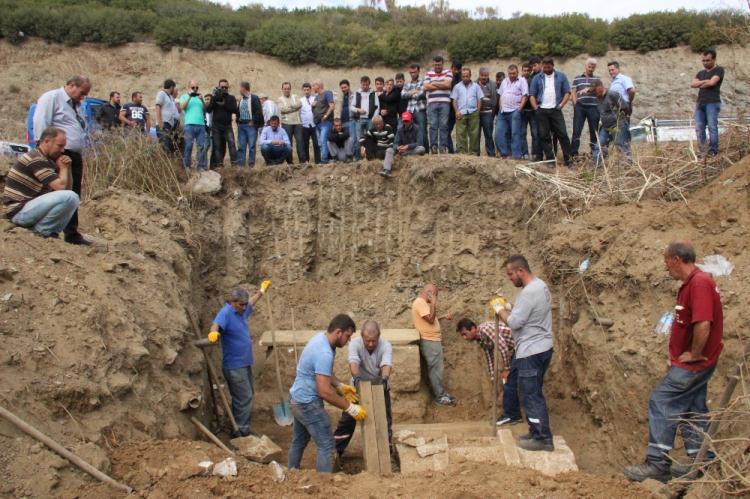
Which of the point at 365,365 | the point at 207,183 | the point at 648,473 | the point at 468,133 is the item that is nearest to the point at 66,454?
the point at 365,365

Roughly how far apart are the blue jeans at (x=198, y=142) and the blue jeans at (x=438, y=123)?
3.87m

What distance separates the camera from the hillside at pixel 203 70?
19.0m

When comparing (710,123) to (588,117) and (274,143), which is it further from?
(274,143)

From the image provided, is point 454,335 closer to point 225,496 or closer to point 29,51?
point 225,496

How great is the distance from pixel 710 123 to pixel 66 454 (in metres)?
8.87

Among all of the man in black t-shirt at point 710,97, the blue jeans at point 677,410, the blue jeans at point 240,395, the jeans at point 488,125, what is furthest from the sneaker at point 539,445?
the jeans at point 488,125

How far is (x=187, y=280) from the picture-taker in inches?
343

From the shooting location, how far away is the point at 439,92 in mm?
10859

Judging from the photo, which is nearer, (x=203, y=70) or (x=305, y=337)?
(x=305, y=337)

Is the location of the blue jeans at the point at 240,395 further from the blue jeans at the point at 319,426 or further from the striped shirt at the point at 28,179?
the striped shirt at the point at 28,179

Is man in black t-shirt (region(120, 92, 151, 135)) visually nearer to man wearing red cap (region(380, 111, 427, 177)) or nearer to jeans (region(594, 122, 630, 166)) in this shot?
man wearing red cap (region(380, 111, 427, 177))

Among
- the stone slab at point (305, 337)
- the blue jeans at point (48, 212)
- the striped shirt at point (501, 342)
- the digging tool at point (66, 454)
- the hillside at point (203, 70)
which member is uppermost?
the hillside at point (203, 70)

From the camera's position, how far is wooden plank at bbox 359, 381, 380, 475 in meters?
6.12

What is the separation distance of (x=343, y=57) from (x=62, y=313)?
16311mm
